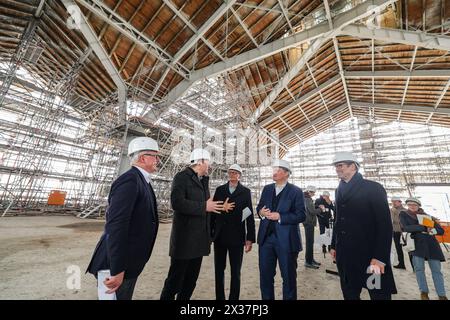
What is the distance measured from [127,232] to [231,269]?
5.22ft

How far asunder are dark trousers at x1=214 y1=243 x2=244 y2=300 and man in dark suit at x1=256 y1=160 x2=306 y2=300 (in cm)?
29

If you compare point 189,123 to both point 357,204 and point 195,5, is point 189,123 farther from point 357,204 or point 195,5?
point 357,204

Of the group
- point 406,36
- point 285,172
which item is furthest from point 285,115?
point 285,172

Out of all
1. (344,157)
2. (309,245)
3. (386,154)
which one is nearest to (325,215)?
(309,245)

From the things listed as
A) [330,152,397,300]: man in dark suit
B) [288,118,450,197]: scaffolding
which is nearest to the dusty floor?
[330,152,397,300]: man in dark suit

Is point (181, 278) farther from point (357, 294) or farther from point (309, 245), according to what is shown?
point (309, 245)

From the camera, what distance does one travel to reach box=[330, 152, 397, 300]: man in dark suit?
1.83 m

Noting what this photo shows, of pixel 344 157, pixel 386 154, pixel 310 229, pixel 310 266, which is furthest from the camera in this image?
pixel 386 154

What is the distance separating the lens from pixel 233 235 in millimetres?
2561

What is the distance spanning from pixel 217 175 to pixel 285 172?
13251 mm

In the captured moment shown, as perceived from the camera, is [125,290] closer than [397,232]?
Yes

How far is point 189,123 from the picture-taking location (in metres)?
13.1

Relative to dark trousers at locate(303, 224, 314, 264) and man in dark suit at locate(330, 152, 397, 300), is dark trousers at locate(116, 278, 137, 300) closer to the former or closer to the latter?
man in dark suit at locate(330, 152, 397, 300)
